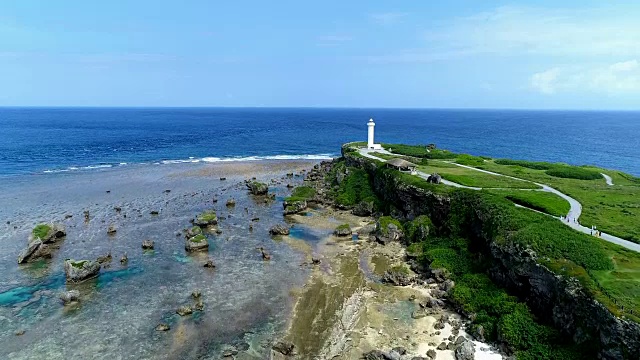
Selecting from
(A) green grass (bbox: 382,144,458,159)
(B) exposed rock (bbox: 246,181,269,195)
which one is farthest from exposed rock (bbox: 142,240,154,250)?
(A) green grass (bbox: 382,144,458,159)

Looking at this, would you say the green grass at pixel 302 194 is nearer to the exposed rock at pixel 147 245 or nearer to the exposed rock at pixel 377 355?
the exposed rock at pixel 147 245

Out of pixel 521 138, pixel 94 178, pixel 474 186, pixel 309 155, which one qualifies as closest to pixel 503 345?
pixel 474 186

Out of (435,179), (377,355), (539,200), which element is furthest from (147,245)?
(539,200)

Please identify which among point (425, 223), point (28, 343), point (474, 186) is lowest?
point (28, 343)

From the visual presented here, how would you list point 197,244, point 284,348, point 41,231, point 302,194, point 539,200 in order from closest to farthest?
1. point 284,348
2. point 539,200
3. point 197,244
4. point 41,231
5. point 302,194

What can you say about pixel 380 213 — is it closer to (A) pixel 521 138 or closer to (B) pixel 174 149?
(B) pixel 174 149

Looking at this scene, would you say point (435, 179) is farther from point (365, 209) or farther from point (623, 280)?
point (623, 280)
